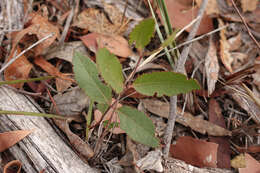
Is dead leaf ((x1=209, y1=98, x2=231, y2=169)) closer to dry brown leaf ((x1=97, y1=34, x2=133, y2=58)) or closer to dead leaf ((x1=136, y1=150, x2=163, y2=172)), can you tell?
dead leaf ((x1=136, y1=150, x2=163, y2=172))

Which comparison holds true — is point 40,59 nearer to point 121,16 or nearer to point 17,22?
point 17,22

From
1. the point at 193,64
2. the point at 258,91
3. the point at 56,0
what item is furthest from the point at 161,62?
the point at 56,0

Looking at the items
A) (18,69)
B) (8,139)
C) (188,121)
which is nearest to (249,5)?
(188,121)

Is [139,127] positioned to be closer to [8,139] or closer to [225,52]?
[8,139]

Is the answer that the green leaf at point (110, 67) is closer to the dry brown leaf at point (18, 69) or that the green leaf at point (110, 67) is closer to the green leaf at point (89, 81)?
the green leaf at point (89, 81)

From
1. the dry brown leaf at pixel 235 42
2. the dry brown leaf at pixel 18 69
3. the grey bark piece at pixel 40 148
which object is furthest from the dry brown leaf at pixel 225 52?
the dry brown leaf at pixel 18 69

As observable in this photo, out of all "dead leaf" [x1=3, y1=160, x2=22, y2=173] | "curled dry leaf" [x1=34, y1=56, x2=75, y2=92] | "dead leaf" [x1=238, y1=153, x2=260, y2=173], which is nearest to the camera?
"dead leaf" [x1=3, y1=160, x2=22, y2=173]

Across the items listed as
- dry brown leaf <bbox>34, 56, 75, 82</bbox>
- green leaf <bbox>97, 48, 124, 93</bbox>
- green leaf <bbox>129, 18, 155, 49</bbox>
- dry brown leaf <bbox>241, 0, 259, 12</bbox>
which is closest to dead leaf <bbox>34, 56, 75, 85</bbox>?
dry brown leaf <bbox>34, 56, 75, 82</bbox>
